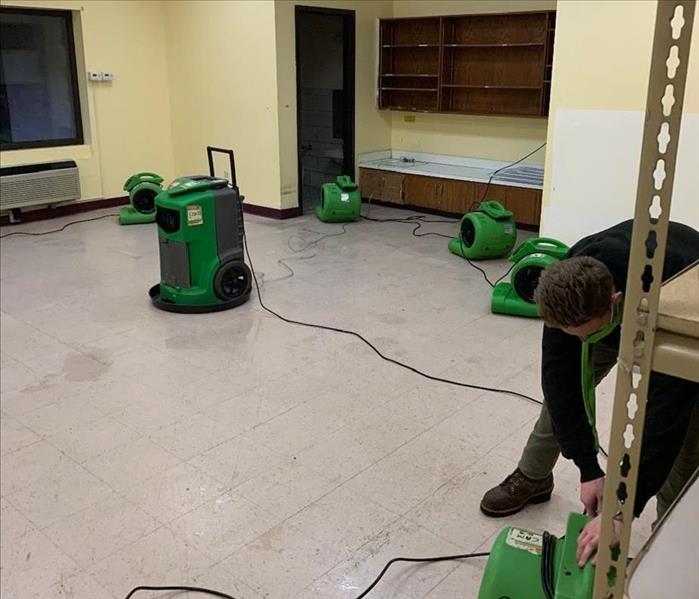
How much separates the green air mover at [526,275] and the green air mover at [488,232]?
112 cm

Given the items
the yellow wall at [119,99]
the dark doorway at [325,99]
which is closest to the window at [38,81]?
→ the yellow wall at [119,99]

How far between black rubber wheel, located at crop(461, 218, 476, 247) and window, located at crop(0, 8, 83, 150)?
4604mm

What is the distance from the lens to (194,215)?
4508 millimetres

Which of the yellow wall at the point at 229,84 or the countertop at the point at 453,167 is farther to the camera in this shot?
the yellow wall at the point at 229,84

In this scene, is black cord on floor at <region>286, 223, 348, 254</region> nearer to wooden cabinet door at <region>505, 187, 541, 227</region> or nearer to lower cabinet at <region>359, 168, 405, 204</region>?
lower cabinet at <region>359, 168, 405, 204</region>

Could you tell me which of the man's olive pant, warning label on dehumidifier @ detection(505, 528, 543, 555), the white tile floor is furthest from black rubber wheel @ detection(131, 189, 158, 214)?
warning label on dehumidifier @ detection(505, 528, 543, 555)

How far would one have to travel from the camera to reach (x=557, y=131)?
519 cm

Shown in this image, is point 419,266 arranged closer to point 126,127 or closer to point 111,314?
point 111,314

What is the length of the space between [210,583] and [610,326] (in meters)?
1.56

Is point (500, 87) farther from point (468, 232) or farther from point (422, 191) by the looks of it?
point (468, 232)

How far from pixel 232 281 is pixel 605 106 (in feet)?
9.43

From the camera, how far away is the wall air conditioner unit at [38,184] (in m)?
7.22

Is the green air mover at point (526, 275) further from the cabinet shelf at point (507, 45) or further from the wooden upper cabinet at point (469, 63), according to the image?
the cabinet shelf at point (507, 45)

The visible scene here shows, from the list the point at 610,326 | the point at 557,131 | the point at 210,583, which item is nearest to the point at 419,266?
the point at 557,131
